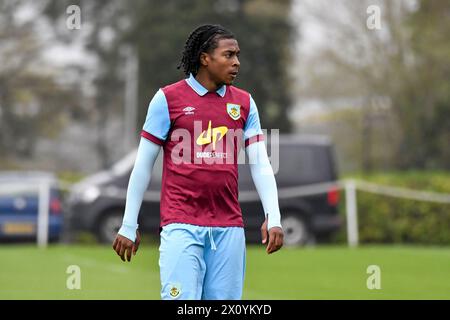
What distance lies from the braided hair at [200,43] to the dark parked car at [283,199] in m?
16.3

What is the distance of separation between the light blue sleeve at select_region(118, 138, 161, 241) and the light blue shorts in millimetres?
204

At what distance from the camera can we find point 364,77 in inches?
1569

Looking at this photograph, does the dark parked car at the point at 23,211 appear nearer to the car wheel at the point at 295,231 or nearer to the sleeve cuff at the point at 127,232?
the car wheel at the point at 295,231

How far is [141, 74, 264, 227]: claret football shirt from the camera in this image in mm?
6180

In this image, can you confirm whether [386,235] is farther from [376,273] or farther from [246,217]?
[376,273]

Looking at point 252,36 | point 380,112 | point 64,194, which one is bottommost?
point 64,194

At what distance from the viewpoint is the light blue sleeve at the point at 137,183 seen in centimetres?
627

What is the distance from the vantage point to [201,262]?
6086 millimetres

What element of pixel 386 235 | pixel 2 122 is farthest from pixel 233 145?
pixel 2 122

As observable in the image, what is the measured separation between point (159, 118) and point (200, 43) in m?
0.52

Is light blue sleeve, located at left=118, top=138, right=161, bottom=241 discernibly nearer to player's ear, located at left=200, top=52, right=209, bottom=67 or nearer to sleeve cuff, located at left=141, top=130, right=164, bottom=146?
sleeve cuff, located at left=141, top=130, right=164, bottom=146

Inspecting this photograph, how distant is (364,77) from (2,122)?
1684 cm

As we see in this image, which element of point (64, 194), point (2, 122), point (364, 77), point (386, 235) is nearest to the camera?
point (386, 235)

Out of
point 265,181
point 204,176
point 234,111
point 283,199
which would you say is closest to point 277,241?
point 265,181
